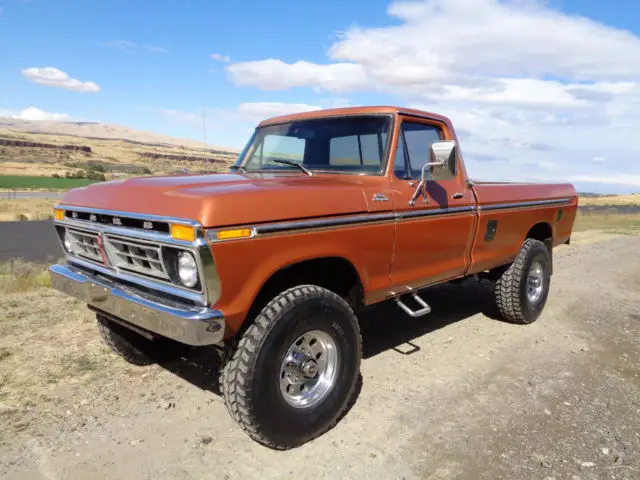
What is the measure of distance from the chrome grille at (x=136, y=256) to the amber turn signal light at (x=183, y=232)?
17cm

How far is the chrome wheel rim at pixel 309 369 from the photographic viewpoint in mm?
→ 3029

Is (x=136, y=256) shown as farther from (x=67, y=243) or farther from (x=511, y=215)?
(x=511, y=215)

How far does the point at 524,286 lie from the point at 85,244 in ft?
14.2

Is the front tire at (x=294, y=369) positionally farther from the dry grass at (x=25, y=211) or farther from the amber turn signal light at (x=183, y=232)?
the dry grass at (x=25, y=211)

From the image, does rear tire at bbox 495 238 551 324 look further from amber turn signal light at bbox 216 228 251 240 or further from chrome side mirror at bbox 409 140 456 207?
amber turn signal light at bbox 216 228 251 240

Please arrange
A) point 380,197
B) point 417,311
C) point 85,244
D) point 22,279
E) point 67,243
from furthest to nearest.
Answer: point 22,279
point 417,311
point 67,243
point 380,197
point 85,244

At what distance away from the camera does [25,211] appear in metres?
24.1

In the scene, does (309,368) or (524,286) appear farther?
(524,286)

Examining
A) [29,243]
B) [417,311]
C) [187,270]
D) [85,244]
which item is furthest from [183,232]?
[29,243]

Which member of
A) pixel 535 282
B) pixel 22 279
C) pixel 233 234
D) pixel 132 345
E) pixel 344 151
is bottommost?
pixel 22 279

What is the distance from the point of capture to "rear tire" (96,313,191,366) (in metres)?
3.89

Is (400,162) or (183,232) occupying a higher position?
(400,162)

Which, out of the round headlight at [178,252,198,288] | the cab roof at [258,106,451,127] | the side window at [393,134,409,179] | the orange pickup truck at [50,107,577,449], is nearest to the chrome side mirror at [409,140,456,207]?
the orange pickup truck at [50,107,577,449]

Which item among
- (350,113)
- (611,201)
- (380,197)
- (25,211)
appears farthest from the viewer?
(611,201)
